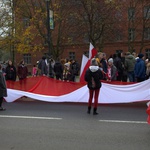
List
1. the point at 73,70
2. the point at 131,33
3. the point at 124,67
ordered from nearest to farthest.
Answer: the point at 124,67 < the point at 73,70 < the point at 131,33

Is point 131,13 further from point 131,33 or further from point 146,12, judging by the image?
point 131,33

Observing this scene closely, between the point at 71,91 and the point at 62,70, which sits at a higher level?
the point at 62,70

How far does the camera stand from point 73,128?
7.45 metres

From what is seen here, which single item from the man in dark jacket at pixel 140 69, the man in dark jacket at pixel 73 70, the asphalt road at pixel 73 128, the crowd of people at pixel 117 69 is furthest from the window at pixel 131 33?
the asphalt road at pixel 73 128

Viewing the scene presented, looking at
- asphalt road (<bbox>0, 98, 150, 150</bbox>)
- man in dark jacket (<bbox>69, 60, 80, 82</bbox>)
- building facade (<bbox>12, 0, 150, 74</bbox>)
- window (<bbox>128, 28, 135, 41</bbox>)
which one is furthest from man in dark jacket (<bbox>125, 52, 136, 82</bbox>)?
window (<bbox>128, 28, 135, 41</bbox>)

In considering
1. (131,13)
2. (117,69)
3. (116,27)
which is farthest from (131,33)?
(117,69)

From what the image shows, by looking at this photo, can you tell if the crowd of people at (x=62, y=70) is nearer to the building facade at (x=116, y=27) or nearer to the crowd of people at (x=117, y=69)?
the crowd of people at (x=117, y=69)

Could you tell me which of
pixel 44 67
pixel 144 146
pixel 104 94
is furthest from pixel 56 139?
pixel 44 67

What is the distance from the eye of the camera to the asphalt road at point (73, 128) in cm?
599

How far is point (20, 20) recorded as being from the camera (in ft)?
114

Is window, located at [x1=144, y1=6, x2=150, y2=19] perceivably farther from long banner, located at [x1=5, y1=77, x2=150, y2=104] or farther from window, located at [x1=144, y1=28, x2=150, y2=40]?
long banner, located at [x1=5, y1=77, x2=150, y2=104]

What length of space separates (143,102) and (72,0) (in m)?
19.7

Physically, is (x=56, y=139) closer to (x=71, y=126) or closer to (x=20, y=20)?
(x=71, y=126)

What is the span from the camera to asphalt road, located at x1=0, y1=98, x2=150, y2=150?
236 inches
